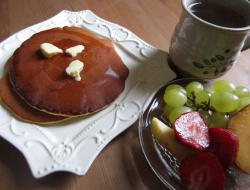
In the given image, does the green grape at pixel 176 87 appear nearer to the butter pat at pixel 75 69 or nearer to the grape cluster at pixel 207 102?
the grape cluster at pixel 207 102

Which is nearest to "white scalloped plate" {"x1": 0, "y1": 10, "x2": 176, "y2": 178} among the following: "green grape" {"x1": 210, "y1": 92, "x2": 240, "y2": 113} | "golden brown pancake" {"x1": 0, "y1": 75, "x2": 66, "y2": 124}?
"golden brown pancake" {"x1": 0, "y1": 75, "x2": 66, "y2": 124}

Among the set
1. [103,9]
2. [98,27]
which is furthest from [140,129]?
[103,9]

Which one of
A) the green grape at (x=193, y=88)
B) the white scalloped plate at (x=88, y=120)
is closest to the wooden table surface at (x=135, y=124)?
the white scalloped plate at (x=88, y=120)

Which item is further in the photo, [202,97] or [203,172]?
[202,97]

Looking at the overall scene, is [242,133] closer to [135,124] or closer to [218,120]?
[218,120]

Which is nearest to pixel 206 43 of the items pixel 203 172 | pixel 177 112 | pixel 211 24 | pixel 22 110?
pixel 211 24

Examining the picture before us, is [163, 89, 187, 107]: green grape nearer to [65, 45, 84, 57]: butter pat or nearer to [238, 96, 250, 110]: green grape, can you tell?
[238, 96, 250, 110]: green grape

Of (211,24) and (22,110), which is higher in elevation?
(211,24)
